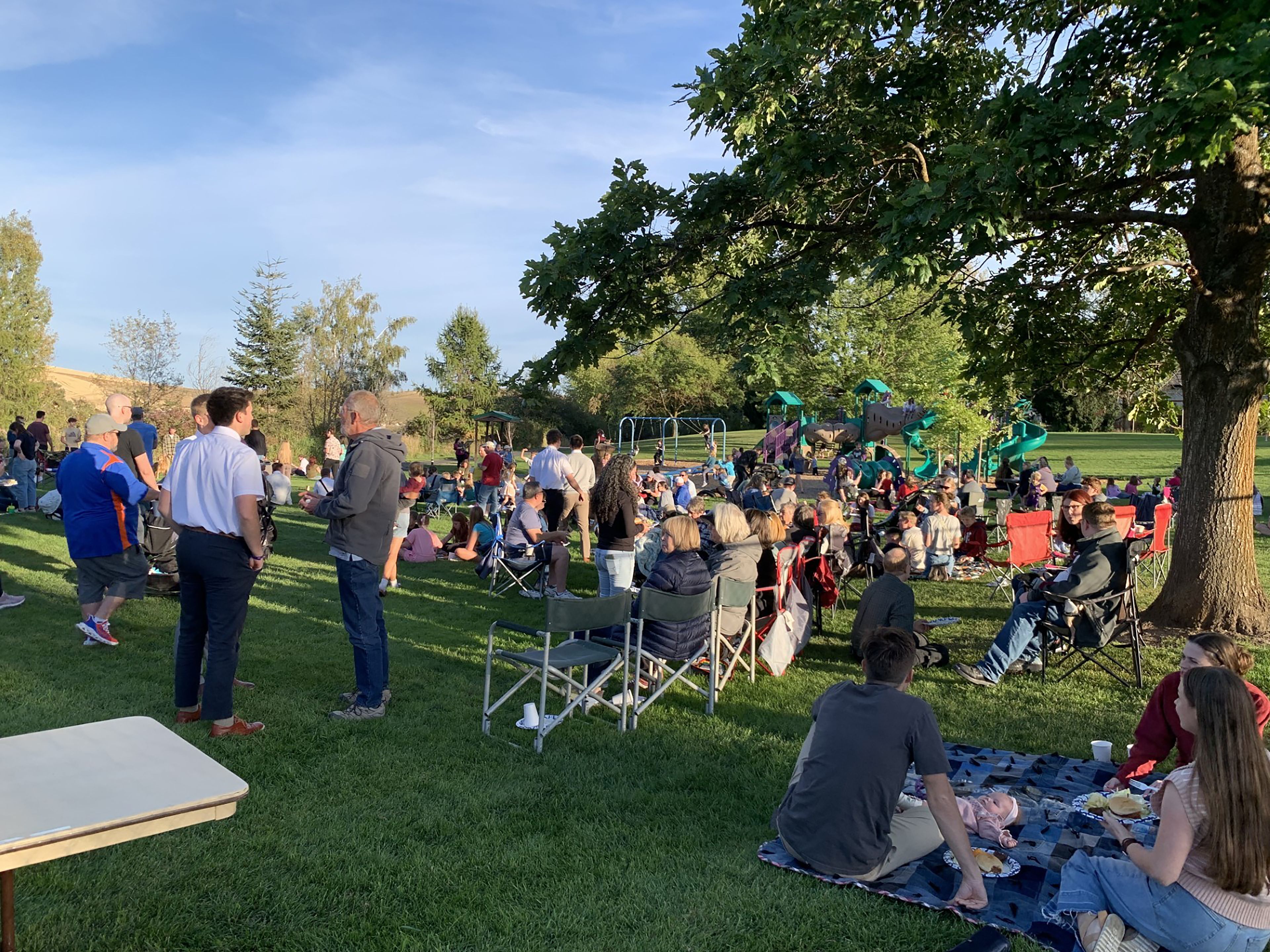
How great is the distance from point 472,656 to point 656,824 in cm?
338

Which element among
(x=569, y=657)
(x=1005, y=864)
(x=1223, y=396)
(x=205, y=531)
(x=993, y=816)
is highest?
(x=1223, y=396)

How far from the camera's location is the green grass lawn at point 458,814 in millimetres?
3217

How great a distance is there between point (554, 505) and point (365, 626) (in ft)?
19.9

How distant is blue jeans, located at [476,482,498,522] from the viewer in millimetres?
13273

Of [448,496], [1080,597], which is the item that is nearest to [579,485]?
[1080,597]

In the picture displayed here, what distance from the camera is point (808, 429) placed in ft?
95.5

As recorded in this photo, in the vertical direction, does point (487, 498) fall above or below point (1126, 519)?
below

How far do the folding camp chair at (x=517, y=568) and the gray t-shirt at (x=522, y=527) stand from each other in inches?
2.5

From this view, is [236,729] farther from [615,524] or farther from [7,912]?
[615,524]

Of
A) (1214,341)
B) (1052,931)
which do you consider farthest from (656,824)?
(1214,341)

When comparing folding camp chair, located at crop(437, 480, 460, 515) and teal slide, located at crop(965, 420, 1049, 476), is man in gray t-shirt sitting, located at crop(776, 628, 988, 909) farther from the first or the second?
teal slide, located at crop(965, 420, 1049, 476)

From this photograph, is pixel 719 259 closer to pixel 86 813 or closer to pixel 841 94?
pixel 841 94

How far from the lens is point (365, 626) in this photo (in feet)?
17.5

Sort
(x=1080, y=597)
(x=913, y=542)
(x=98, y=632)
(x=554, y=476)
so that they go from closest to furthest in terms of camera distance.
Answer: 1. (x=1080, y=597)
2. (x=98, y=632)
3. (x=913, y=542)
4. (x=554, y=476)
